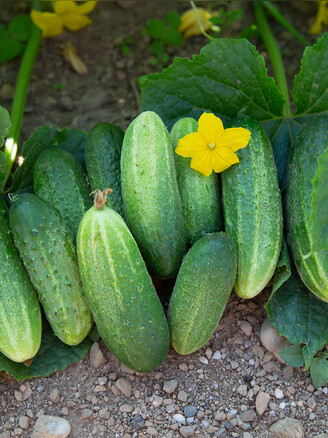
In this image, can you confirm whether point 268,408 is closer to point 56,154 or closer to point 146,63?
point 56,154

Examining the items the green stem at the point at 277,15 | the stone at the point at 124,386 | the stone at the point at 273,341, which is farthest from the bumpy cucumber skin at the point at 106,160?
the green stem at the point at 277,15

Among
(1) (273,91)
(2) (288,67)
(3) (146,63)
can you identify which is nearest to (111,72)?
(3) (146,63)

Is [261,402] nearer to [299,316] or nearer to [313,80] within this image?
[299,316]

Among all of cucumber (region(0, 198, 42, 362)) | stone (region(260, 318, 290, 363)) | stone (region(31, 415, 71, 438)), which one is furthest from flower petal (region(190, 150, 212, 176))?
stone (region(31, 415, 71, 438))

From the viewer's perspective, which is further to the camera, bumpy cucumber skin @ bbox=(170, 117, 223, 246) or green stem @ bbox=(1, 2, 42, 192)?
green stem @ bbox=(1, 2, 42, 192)

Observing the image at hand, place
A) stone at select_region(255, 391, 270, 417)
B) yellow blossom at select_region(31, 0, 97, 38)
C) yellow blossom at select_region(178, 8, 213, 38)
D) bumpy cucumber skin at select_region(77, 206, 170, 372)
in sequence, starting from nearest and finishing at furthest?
1. bumpy cucumber skin at select_region(77, 206, 170, 372)
2. stone at select_region(255, 391, 270, 417)
3. yellow blossom at select_region(31, 0, 97, 38)
4. yellow blossom at select_region(178, 8, 213, 38)

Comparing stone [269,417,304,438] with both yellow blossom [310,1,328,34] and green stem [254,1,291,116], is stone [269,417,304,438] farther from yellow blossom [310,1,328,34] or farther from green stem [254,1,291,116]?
yellow blossom [310,1,328,34]

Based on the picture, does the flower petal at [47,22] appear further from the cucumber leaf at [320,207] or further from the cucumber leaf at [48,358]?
the cucumber leaf at [320,207]
